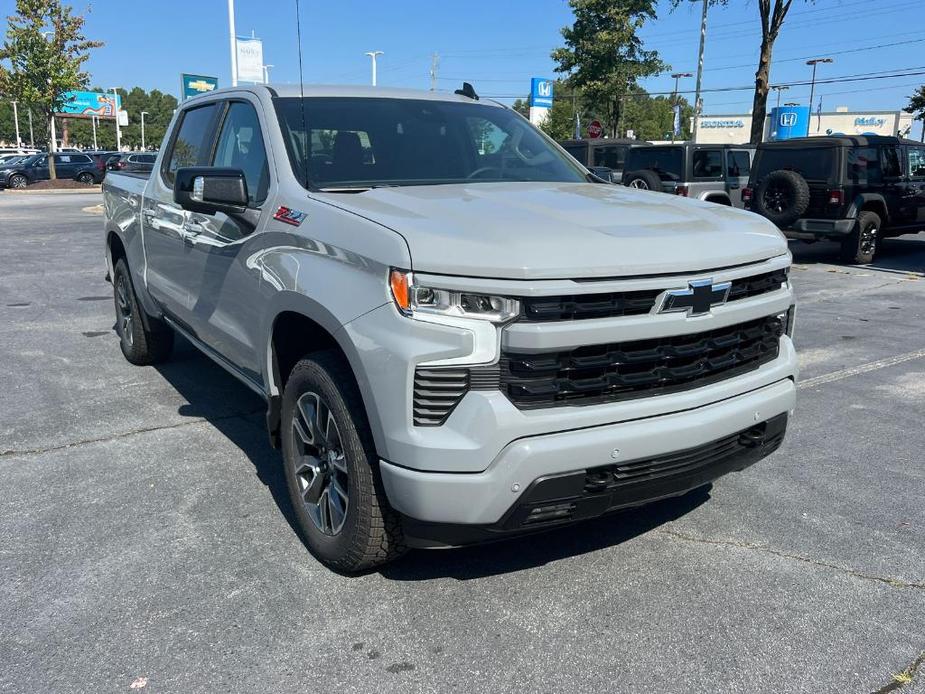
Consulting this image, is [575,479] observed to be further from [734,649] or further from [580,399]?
[734,649]

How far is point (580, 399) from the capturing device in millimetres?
2641

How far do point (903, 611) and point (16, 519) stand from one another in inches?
145

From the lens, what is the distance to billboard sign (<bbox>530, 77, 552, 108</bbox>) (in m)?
41.6

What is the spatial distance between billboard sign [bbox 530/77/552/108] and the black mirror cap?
4026cm

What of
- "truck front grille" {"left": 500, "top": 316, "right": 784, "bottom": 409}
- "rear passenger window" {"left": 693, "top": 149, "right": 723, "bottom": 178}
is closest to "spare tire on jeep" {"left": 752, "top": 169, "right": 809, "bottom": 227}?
"rear passenger window" {"left": 693, "top": 149, "right": 723, "bottom": 178}

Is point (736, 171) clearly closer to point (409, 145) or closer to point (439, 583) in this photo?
point (409, 145)

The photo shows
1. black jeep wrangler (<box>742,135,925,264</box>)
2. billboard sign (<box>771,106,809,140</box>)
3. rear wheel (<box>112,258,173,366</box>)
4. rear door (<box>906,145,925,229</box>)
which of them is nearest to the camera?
rear wheel (<box>112,258,173,366</box>)

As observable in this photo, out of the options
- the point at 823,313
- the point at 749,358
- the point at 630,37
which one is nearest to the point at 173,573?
the point at 749,358

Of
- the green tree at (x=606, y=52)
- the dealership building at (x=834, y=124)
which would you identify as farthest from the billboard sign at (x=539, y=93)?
the dealership building at (x=834, y=124)

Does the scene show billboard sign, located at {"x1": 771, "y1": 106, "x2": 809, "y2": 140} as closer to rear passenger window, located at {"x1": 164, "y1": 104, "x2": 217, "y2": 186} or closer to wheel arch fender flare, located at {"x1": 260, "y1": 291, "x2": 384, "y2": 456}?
rear passenger window, located at {"x1": 164, "y1": 104, "x2": 217, "y2": 186}

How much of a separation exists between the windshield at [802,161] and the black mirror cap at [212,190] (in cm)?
1142

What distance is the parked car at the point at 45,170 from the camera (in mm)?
34438

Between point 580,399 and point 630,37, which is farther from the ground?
point 630,37

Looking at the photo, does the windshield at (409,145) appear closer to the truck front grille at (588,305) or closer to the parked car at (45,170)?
the truck front grille at (588,305)
